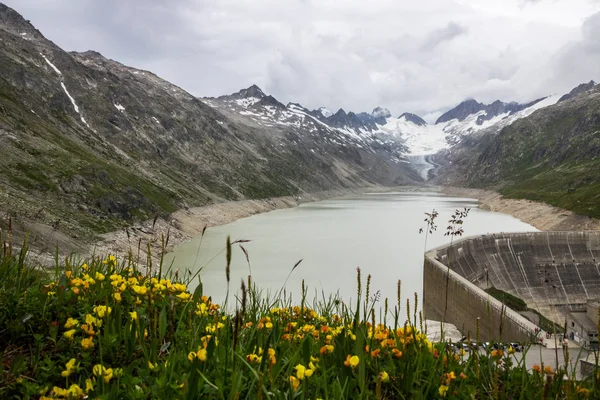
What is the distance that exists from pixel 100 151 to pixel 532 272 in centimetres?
9358

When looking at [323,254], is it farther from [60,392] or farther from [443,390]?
[60,392]

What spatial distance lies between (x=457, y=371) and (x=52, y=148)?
85903 mm

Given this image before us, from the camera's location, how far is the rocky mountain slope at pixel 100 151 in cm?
5969

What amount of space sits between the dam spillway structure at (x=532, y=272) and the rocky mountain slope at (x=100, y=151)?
28661mm

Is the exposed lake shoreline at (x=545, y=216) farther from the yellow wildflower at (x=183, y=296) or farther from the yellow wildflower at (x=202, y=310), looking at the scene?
the yellow wildflower at (x=183, y=296)

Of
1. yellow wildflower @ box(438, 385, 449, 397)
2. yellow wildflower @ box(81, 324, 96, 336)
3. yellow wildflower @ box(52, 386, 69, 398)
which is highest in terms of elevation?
yellow wildflower @ box(81, 324, 96, 336)

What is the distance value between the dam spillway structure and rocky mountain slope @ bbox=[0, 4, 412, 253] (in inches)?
1128

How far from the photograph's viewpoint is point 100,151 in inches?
3900

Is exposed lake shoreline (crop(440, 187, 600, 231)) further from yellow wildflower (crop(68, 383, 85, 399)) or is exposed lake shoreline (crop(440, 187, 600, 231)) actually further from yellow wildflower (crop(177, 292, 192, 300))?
yellow wildflower (crop(68, 383, 85, 399))

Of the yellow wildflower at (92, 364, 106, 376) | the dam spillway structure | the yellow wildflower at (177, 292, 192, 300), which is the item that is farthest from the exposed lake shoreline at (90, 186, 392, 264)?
the dam spillway structure

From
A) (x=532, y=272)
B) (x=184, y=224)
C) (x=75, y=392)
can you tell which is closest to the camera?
(x=75, y=392)

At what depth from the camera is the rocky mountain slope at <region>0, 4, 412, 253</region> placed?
2350 inches

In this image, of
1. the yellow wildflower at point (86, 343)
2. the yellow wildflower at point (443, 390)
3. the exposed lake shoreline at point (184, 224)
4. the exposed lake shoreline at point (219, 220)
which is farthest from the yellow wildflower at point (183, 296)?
the exposed lake shoreline at point (219, 220)

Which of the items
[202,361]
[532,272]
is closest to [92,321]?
[202,361]
